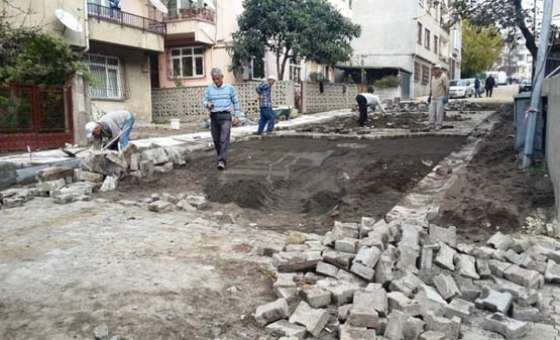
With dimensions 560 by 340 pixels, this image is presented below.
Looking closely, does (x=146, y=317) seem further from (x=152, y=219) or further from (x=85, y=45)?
(x=85, y=45)

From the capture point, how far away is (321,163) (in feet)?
26.7

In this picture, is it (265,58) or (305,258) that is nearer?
(305,258)

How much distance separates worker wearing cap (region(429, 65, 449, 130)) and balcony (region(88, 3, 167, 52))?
1099cm

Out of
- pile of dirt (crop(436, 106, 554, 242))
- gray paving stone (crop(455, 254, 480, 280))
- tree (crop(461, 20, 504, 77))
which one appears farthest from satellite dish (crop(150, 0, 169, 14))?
tree (crop(461, 20, 504, 77))

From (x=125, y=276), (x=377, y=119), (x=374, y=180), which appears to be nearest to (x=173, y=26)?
(x=377, y=119)

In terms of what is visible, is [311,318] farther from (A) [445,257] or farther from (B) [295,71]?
(B) [295,71]

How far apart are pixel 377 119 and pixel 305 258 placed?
12816mm

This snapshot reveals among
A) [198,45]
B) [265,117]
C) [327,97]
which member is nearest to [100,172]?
[265,117]

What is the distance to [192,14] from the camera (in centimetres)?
1983

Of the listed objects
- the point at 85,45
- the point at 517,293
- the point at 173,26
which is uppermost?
the point at 173,26

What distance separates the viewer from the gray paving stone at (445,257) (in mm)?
3871

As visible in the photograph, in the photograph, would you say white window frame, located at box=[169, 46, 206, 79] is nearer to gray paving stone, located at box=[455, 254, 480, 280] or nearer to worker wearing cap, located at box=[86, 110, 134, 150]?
worker wearing cap, located at box=[86, 110, 134, 150]

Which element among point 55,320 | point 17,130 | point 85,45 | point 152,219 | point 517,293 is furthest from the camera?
point 85,45

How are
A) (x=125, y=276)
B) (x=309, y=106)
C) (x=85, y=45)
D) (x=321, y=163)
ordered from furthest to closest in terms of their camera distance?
(x=309, y=106)
(x=85, y=45)
(x=321, y=163)
(x=125, y=276)
